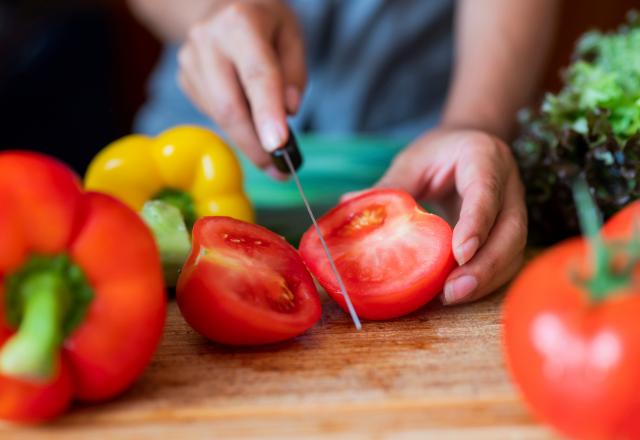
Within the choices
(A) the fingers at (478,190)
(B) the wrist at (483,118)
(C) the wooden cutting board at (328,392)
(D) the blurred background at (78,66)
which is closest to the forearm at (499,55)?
(B) the wrist at (483,118)

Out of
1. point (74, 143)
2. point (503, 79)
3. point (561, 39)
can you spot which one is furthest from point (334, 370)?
point (561, 39)

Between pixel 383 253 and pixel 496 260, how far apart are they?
15 centimetres

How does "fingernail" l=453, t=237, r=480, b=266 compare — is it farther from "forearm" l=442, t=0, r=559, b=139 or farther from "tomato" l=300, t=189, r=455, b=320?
"forearm" l=442, t=0, r=559, b=139

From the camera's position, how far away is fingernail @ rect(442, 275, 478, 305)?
0.89 meters

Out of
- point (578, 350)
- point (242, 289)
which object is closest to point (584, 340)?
point (578, 350)

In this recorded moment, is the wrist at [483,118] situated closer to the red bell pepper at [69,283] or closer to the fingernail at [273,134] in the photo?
the fingernail at [273,134]

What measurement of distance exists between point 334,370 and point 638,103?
2.23 feet

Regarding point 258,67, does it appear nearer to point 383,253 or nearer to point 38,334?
point 383,253

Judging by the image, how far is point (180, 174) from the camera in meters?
1.22

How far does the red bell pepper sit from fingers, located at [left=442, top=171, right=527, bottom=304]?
39 cm

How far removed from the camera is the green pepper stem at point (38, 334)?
59 centimetres

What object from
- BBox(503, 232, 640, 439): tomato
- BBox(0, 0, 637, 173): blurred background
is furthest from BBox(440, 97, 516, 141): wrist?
BBox(0, 0, 637, 173): blurred background

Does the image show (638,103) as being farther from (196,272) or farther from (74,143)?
(74,143)

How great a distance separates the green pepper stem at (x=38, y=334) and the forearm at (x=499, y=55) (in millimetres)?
1000
